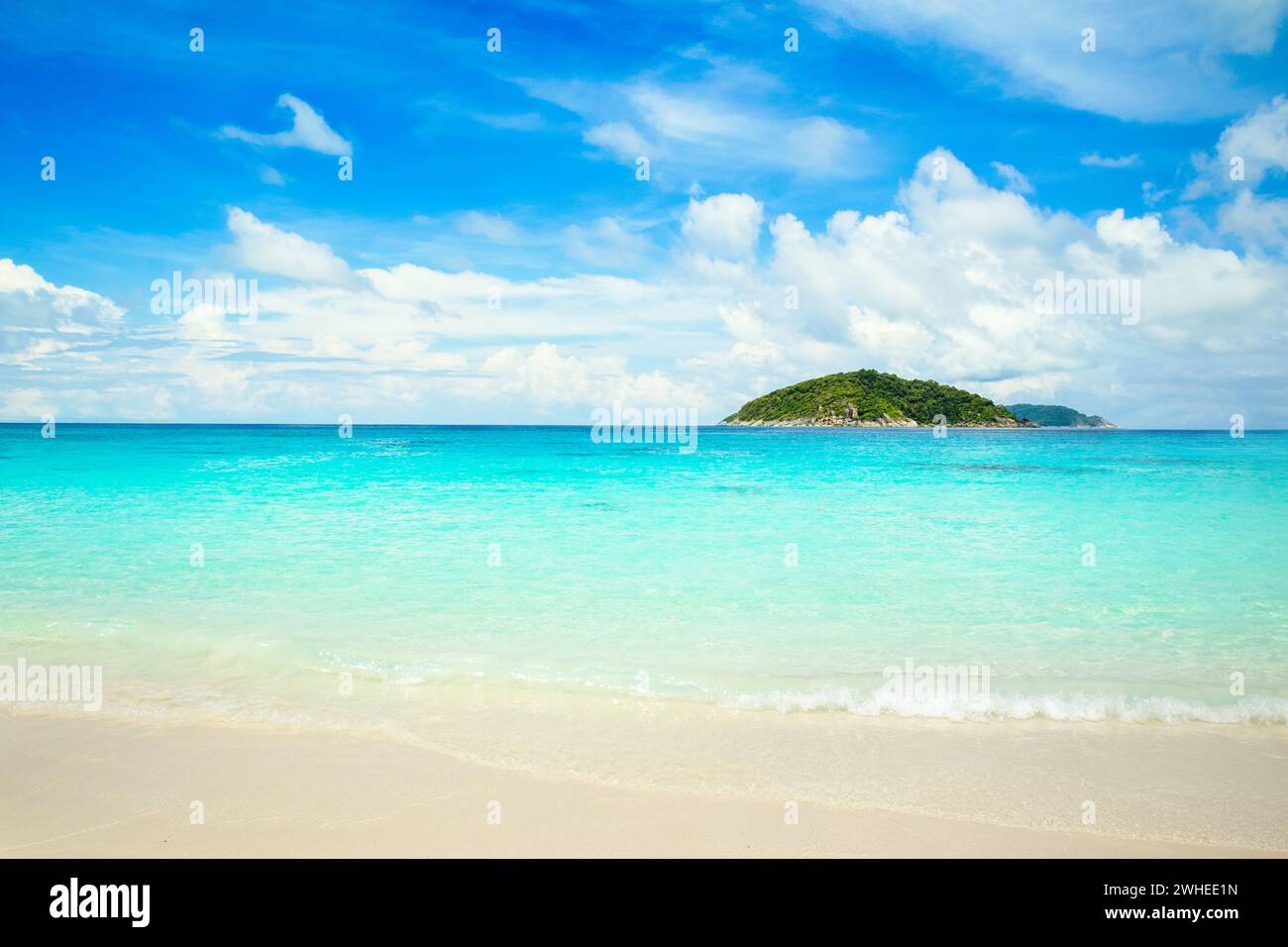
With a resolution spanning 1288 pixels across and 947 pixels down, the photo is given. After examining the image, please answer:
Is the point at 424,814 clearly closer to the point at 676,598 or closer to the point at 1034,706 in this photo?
the point at 1034,706

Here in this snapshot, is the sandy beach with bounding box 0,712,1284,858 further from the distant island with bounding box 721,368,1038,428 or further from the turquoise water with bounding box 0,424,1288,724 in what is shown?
the distant island with bounding box 721,368,1038,428

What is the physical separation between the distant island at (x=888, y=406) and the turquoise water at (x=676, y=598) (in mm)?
157044

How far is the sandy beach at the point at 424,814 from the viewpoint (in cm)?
418

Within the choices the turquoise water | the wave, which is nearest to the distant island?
the turquoise water

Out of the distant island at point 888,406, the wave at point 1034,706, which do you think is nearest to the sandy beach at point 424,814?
the wave at point 1034,706

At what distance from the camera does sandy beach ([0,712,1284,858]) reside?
418cm

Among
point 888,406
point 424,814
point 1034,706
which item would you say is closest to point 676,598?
point 1034,706

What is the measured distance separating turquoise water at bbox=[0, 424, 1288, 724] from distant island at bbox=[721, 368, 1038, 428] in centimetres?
15704

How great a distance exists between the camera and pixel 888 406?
6796 inches

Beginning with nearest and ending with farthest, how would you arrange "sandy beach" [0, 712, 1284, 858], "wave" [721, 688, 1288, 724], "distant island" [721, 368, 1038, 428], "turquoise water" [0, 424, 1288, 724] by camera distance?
"sandy beach" [0, 712, 1284, 858] < "wave" [721, 688, 1288, 724] < "turquoise water" [0, 424, 1288, 724] < "distant island" [721, 368, 1038, 428]

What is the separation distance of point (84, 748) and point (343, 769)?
7.45 ft

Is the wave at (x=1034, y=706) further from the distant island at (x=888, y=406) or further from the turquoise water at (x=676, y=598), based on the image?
the distant island at (x=888, y=406)
